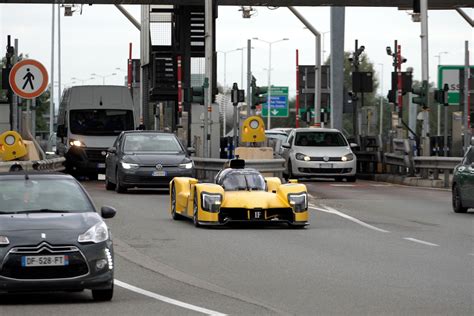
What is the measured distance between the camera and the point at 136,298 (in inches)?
566

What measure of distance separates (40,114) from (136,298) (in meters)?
154

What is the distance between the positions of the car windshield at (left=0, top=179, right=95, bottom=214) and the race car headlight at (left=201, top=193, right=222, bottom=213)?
8.44m

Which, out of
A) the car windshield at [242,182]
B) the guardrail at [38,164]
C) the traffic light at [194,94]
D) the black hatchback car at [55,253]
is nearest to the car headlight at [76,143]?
the guardrail at [38,164]

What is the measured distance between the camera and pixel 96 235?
14.1 m

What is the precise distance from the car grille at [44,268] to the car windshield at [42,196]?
0.94m

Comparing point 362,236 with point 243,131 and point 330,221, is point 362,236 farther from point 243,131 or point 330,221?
point 243,131

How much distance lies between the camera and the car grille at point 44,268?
13656 mm

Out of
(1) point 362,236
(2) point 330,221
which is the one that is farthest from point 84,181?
(1) point 362,236

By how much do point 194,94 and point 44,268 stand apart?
31823 mm

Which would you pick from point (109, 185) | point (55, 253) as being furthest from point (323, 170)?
point (55, 253)

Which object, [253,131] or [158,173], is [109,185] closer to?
[158,173]

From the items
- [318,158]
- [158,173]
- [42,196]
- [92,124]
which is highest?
[92,124]

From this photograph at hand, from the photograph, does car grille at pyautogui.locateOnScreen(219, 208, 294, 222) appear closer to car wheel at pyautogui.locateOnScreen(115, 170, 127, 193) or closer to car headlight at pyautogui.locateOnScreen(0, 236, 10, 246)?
car headlight at pyautogui.locateOnScreen(0, 236, 10, 246)

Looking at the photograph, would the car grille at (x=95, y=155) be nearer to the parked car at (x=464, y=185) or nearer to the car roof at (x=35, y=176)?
the parked car at (x=464, y=185)
